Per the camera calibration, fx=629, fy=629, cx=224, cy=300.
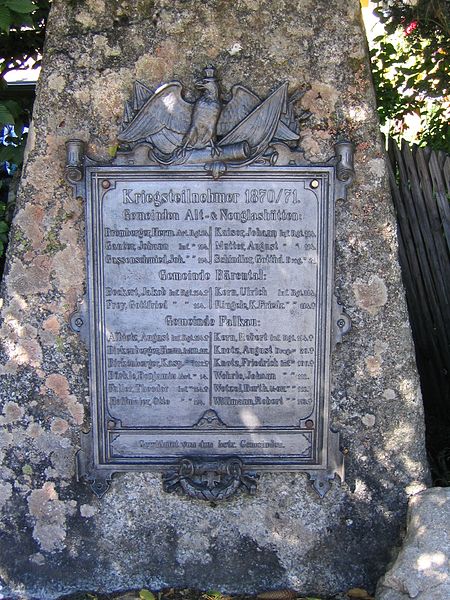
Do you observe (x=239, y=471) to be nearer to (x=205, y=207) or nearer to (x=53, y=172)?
(x=205, y=207)

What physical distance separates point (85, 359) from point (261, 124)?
1.28m

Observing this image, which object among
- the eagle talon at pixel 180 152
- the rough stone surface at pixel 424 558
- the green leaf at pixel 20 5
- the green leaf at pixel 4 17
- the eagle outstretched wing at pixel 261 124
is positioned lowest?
the rough stone surface at pixel 424 558

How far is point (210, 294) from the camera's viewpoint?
2752 mm

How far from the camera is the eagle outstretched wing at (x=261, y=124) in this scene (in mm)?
2625

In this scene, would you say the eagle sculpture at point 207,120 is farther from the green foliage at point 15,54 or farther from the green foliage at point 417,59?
the green foliage at point 417,59

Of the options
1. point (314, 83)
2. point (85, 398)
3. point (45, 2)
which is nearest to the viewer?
point (314, 83)

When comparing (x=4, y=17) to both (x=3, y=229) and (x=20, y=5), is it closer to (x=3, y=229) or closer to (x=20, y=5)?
(x=20, y=5)

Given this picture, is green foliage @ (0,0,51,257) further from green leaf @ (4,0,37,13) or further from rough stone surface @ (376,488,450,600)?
rough stone surface @ (376,488,450,600)

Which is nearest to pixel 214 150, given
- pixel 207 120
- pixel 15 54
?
pixel 207 120

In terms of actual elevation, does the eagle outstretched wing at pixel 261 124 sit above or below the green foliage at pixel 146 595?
above

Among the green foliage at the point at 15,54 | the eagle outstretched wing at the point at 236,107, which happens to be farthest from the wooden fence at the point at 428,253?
the green foliage at the point at 15,54

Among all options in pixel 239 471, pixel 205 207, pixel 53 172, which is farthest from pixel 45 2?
pixel 239 471

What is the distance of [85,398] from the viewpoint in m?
2.82

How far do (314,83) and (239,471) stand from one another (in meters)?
1.71
